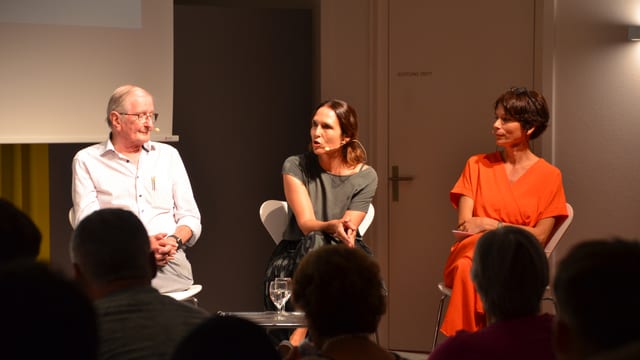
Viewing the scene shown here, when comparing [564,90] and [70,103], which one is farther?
[564,90]

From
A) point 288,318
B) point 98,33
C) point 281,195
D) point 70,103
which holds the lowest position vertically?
point 288,318

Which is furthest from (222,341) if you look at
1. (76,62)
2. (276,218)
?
(76,62)

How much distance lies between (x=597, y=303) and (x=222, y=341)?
2.02ft

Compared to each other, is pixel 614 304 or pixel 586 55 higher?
pixel 586 55

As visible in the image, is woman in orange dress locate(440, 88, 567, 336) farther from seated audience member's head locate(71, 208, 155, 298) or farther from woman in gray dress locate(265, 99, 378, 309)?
seated audience member's head locate(71, 208, 155, 298)

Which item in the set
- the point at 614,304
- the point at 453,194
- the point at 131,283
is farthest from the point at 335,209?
the point at 614,304

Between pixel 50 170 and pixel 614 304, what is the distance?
15.2 ft

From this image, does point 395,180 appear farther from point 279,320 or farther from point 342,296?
point 342,296

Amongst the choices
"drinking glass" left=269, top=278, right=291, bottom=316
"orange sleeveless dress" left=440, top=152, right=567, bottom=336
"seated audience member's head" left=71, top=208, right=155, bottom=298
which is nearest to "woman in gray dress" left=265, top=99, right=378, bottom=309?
Answer: "orange sleeveless dress" left=440, top=152, right=567, bottom=336

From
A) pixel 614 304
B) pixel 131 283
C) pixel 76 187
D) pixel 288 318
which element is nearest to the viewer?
pixel 614 304

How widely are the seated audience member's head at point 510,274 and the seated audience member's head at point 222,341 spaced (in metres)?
1.09

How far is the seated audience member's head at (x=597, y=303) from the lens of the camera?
1416mm

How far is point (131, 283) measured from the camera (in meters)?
2.26

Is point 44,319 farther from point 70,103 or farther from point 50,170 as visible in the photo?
point 50,170
